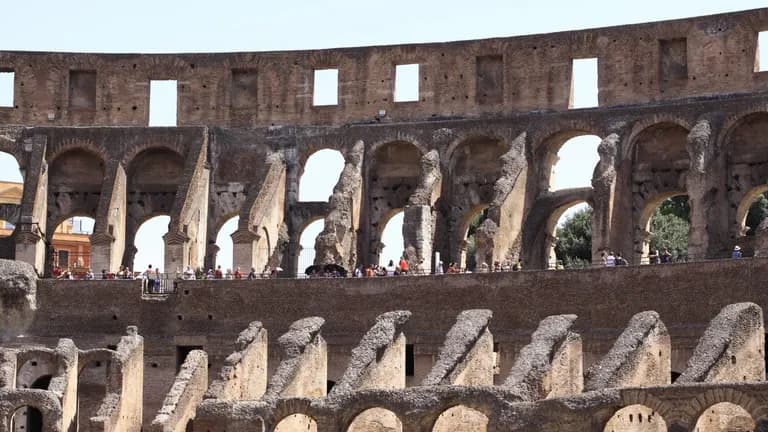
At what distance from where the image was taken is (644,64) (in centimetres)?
5872

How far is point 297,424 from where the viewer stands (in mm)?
48344

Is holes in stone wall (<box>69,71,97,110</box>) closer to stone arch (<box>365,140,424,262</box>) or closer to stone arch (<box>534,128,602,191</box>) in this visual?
stone arch (<box>365,140,424,262</box>)

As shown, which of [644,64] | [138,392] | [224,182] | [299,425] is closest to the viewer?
[299,425]

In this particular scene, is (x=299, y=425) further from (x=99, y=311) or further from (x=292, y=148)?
(x=292, y=148)

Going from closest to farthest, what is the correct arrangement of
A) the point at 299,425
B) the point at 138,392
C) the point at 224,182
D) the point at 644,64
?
the point at 299,425
the point at 138,392
the point at 644,64
the point at 224,182

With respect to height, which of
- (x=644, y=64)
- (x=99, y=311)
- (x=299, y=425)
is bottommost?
(x=299, y=425)

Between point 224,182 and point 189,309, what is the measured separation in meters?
7.92

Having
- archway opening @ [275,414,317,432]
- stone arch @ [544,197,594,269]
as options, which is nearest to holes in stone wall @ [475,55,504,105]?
stone arch @ [544,197,594,269]

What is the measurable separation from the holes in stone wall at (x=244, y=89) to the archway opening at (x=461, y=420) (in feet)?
63.0

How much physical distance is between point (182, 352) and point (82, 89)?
1249 centimetres

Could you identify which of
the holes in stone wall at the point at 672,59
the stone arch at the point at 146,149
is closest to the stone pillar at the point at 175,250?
the stone arch at the point at 146,149

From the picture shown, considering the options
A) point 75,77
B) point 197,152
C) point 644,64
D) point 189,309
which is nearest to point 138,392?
point 189,309

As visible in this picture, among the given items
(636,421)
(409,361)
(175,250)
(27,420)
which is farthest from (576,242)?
(636,421)

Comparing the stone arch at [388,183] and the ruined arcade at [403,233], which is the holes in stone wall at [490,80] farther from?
the stone arch at [388,183]
